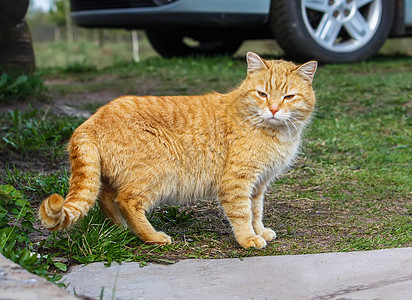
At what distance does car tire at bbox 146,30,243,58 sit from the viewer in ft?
29.7

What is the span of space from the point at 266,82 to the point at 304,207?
97 cm

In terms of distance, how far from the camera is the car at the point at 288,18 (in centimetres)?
702

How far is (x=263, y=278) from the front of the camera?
2.72 m

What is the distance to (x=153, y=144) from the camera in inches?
126

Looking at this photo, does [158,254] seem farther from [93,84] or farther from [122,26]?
[122,26]

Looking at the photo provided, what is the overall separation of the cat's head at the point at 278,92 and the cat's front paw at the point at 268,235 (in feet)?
2.13

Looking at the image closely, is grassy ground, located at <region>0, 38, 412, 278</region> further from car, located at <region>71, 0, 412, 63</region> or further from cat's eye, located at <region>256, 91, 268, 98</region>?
cat's eye, located at <region>256, 91, 268, 98</region>

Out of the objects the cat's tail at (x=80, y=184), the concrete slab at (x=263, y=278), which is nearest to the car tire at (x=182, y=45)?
the cat's tail at (x=80, y=184)

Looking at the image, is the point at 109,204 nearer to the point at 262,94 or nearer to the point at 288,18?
the point at 262,94

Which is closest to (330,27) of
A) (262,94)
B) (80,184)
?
(262,94)

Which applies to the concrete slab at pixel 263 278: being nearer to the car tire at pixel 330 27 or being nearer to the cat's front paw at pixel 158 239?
the cat's front paw at pixel 158 239

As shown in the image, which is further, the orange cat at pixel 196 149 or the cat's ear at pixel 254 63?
the cat's ear at pixel 254 63

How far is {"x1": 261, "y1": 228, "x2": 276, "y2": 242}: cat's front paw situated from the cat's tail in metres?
1.05

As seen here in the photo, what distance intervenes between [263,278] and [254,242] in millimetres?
488
